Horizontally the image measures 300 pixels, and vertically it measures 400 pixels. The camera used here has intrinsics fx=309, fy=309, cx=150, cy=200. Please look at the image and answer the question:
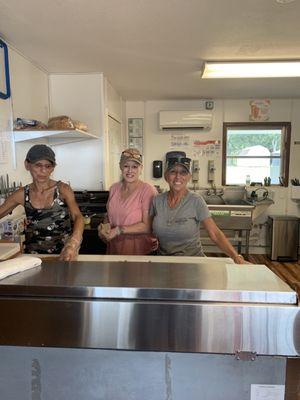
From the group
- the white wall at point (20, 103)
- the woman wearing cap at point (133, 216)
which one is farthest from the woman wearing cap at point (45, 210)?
the white wall at point (20, 103)

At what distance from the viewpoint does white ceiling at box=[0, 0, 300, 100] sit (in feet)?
5.48

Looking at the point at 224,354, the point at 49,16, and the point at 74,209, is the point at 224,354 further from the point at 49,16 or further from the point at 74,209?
the point at 49,16

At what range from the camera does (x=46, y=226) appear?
1691 mm

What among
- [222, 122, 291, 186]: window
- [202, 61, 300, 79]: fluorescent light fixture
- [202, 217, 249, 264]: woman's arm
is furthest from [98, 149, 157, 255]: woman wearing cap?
[222, 122, 291, 186]: window

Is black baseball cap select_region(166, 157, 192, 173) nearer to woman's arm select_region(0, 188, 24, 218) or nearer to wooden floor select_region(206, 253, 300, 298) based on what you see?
woman's arm select_region(0, 188, 24, 218)

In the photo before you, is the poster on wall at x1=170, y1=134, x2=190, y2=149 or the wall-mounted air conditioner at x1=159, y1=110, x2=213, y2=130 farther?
the poster on wall at x1=170, y1=134, x2=190, y2=149

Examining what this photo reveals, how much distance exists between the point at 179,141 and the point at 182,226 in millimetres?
3160

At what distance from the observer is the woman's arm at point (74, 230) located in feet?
4.03

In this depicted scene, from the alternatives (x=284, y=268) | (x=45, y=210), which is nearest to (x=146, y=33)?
(x=45, y=210)

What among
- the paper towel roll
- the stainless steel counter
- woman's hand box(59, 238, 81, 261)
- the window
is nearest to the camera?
the stainless steel counter

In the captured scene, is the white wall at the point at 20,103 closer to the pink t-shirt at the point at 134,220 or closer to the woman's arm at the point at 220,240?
the pink t-shirt at the point at 134,220

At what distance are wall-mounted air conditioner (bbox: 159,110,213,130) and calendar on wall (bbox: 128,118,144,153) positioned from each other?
36cm

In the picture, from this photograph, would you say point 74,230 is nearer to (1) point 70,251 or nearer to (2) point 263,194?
(1) point 70,251

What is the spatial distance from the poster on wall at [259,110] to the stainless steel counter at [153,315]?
4.07 metres
